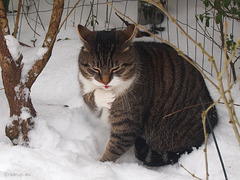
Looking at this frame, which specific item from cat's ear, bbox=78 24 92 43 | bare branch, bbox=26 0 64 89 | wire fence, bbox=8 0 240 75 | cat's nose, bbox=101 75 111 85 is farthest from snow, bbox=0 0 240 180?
wire fence, bbox=8 0 240 75

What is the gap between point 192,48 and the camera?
11.3ft

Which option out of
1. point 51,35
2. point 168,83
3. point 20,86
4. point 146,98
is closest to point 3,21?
point 51,35

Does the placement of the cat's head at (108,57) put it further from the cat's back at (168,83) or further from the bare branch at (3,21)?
the bare branch at (3,21)

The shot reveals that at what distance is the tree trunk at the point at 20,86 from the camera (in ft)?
6.72

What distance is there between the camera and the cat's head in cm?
203

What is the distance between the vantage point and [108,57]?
2016 millimetres

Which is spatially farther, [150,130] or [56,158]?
[150,130]

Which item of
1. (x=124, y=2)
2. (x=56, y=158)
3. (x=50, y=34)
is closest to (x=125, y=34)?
(x=50, y=34)

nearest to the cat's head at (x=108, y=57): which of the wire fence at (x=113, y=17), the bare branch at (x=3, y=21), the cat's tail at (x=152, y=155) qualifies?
the bare branch at (x=3, y=21)

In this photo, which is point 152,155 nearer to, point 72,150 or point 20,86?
point 72,150

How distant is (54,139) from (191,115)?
0.97 meters

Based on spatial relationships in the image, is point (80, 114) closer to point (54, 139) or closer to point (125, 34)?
point (54, 139)

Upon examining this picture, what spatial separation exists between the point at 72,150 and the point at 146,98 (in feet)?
2.02

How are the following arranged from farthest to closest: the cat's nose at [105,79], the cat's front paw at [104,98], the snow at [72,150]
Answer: the cat's front paw at [104,98]
the cat's nose at [105,79]
the snow at [72,150]
